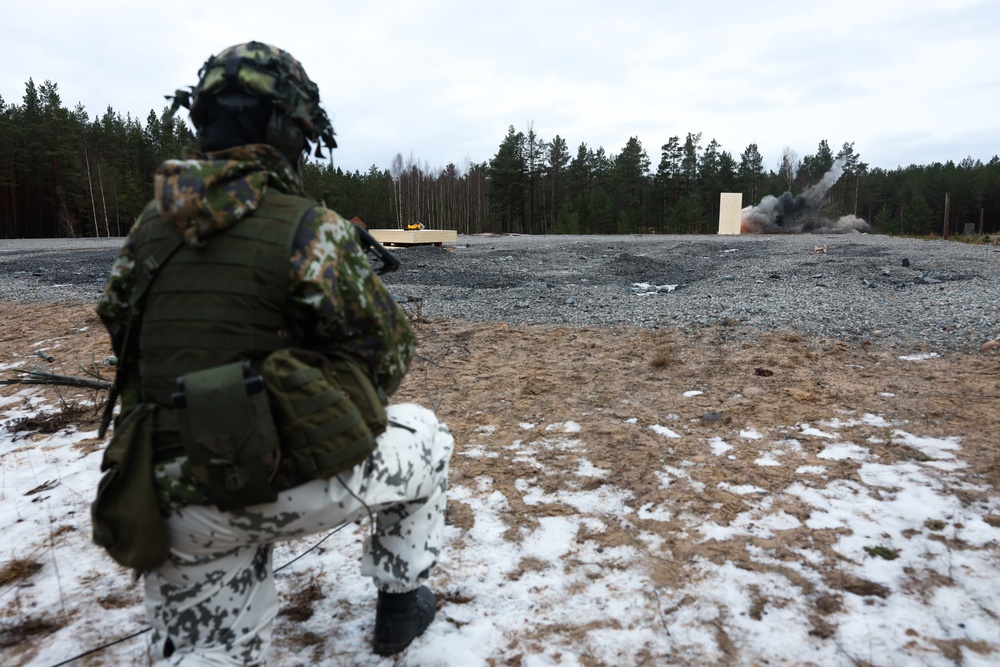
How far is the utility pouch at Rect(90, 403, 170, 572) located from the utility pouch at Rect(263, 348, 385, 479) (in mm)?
316

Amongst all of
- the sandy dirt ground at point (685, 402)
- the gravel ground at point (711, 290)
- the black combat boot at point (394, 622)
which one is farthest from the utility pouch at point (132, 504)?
the gravel ground at point (711, 290)

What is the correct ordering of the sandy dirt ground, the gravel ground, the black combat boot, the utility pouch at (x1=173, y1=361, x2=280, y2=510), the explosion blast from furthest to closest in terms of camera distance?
the explosion blast, the gravel ground, the sandy dirt ground, the black combat boot, the utility pouch at (x1=173, y1=361, x2=280, y2=510)

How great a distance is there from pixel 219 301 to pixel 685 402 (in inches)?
153

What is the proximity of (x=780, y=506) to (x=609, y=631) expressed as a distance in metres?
1.31

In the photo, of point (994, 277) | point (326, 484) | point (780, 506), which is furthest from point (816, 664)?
point (994, 277)

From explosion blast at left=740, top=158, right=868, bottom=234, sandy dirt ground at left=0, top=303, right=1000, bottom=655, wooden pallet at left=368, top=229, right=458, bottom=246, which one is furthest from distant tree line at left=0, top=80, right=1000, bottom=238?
sandy dirt ground at left=0, top=303, right=1000, bottom=655

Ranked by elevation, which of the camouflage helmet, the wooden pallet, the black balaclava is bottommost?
the wooden pallet

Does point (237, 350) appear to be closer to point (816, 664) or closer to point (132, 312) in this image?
point (132, 312)

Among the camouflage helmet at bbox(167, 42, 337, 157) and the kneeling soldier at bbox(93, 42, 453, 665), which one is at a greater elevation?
the camouflage helmet at bbox(167, 42, 337, 157)

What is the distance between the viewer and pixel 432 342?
6953 millimetres

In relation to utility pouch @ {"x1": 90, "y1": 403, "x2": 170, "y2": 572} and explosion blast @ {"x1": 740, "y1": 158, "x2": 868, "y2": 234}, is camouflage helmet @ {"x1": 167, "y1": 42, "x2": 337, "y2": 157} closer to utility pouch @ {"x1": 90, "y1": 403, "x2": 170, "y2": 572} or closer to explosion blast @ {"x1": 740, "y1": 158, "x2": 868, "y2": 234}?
utility pouch @ {"x1": 90, "y1": 403, "x2": 170, "y2": 572}

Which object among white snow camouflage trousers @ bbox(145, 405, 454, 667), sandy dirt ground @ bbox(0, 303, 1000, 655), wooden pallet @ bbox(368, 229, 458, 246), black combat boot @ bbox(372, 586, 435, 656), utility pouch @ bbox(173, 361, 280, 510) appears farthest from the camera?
wooden pallet @ bbox(368, 229, 458, 246)

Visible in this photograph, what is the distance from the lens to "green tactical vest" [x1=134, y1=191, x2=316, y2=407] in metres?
1.43

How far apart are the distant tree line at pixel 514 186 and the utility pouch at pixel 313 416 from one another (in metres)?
52.6
